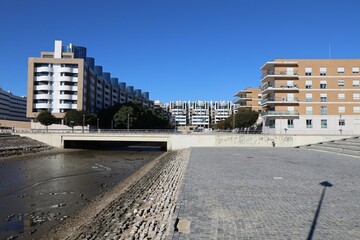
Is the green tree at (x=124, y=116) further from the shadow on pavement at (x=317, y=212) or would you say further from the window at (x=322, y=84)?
the shadow on pavement at (x=317, y=212)

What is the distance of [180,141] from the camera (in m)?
53.5

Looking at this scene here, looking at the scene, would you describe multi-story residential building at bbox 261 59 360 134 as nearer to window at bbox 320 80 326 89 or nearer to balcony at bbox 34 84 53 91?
window at bbox 320 80 326 89

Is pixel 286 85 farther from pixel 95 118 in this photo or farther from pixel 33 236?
pixel 33 236

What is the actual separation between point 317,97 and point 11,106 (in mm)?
160880

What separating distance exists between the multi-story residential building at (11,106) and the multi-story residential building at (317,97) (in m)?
138

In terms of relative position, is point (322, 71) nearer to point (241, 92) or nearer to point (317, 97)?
point (317, 97)

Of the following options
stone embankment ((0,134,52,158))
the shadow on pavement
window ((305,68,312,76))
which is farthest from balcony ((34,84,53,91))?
the shadow on pavement

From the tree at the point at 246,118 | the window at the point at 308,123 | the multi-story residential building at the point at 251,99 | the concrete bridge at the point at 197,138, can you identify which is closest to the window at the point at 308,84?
the window at the point at 308,123

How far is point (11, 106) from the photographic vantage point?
174 m

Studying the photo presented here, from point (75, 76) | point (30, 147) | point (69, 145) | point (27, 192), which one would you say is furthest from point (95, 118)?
point (27, 192)

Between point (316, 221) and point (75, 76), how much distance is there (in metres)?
94.3

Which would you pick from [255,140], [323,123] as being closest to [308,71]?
[323,123]

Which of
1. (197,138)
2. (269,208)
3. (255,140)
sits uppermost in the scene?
(197,138)

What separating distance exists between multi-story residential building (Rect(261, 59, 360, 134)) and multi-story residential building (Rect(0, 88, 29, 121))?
453 feet
